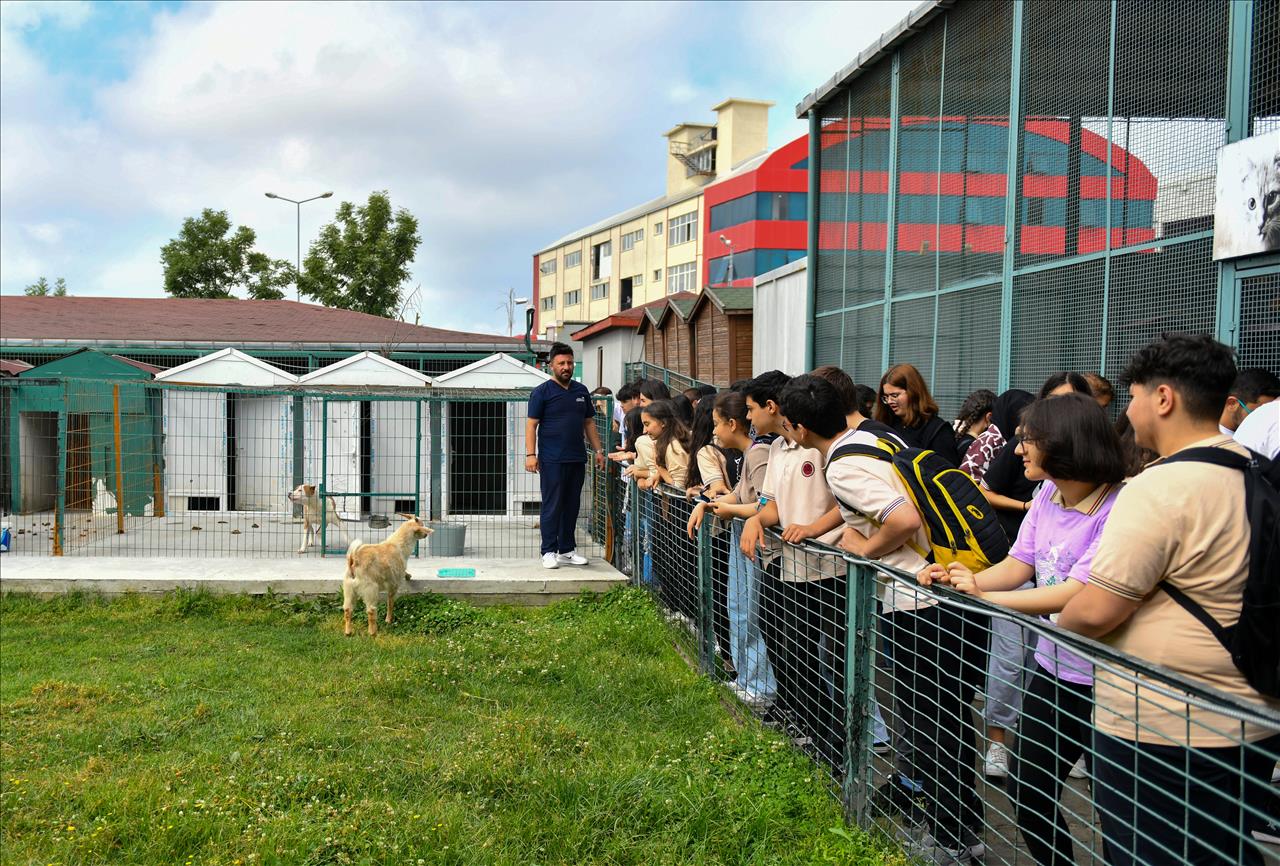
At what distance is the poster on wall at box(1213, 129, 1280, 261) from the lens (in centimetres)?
622

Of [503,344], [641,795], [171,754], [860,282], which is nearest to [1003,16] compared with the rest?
[860,282]

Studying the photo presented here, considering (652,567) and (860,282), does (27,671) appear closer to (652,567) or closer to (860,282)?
(652,567)

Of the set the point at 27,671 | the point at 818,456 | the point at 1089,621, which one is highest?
the point at 818,456

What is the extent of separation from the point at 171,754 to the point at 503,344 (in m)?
16.3

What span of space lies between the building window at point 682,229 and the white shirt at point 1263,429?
50.9 meters

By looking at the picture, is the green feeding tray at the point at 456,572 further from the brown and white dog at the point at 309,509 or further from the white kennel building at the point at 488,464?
the white kennel building at the point at 488,464

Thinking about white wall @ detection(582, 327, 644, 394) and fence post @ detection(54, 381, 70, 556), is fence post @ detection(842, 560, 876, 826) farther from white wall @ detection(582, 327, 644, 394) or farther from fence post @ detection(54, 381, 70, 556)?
white wall @ detection(582, 327, 644, 394)

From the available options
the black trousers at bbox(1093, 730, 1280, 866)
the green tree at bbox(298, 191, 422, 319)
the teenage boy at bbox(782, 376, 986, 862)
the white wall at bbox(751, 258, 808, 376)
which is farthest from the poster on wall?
the green tree at bbox(298, 191, 422, 319)

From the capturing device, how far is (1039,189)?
9.17m

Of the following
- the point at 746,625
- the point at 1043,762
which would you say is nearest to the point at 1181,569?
the point at 1043,762

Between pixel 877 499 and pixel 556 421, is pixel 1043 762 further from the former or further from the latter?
pixel 556 421

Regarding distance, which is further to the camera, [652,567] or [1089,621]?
[652,567]

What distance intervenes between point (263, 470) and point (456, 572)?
20.9ft

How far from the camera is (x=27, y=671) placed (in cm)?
665
